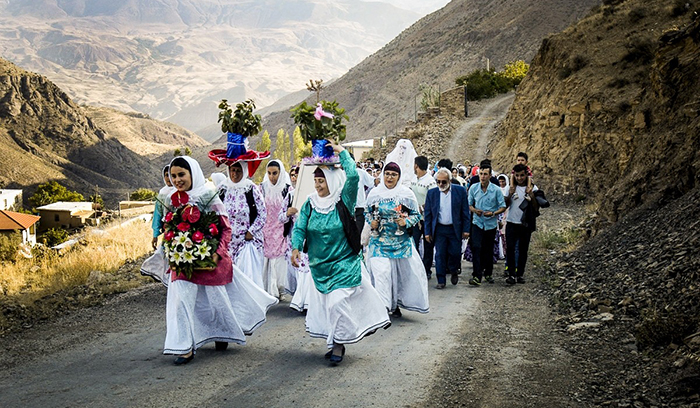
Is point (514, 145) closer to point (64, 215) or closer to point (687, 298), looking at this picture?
point (687, 298)

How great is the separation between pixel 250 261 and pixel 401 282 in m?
2.12

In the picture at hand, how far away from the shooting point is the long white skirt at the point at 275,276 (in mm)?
10578

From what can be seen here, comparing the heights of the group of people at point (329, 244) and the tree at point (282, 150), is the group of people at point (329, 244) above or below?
below

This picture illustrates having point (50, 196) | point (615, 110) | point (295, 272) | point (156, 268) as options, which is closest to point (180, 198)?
point (156, 268)

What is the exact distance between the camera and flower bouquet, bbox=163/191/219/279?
24.0ft

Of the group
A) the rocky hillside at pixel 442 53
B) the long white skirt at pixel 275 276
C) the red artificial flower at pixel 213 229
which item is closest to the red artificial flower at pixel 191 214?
the red artificial flower at pixel 213 229

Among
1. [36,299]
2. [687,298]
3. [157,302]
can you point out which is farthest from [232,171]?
[687,298]

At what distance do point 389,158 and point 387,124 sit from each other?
87.9 metres

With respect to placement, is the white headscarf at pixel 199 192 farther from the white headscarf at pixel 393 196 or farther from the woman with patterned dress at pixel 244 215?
the white headscarf at pixel 393 196

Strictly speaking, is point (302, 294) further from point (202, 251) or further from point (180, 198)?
point (180, 198)

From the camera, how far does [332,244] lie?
756cm

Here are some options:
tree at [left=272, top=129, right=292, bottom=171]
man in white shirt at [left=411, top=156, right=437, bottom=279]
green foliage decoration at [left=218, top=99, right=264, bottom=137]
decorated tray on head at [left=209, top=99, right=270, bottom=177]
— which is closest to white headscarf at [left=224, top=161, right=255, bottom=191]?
decorated tray on head at [left=209, top=99, right=270, bottom=177]

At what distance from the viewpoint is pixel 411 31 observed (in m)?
145

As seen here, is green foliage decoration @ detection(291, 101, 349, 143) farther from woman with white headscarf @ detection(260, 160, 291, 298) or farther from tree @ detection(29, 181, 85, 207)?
tree @ detection(29, 181, 85, 207)
